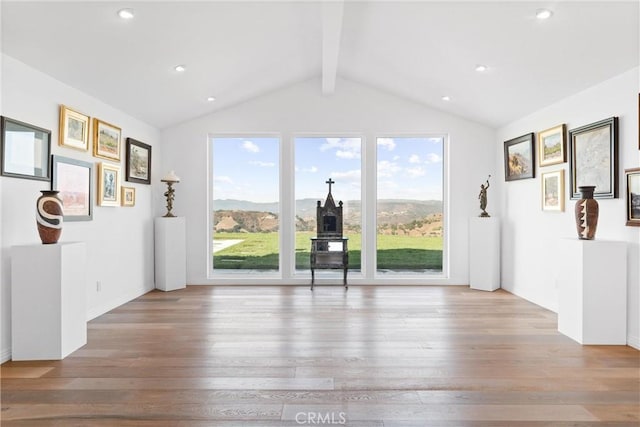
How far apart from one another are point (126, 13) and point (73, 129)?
63.5 inches

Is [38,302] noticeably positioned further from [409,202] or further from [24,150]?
[409,202]

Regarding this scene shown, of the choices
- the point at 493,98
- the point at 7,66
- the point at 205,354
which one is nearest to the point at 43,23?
the point at 7,66

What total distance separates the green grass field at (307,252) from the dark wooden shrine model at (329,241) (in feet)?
1.03

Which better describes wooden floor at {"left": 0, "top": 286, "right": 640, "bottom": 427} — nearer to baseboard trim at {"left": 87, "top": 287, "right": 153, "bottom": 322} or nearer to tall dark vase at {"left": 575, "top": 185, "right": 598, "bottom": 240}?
baseboard trim at {"left": 87, "top": 287, "right": 153, "bottom": 322}

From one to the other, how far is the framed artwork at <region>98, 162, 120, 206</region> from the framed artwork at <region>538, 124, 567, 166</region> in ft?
18.0

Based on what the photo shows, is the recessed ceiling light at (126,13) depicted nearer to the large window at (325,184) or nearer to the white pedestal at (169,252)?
the white pedestal at (169,252)

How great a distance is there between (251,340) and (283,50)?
351cm

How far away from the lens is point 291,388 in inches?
106

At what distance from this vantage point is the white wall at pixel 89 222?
3.26 meters

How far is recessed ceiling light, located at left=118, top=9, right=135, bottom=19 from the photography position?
3161 mm

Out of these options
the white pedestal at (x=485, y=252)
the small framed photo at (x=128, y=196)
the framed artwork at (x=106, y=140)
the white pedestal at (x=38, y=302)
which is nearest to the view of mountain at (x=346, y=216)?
the white pedestal at (x=485, y=252)

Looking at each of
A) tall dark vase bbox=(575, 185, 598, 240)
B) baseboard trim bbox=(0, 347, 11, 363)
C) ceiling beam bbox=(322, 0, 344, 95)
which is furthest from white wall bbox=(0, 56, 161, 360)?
tall dark vase bbox=(575, 185, 598, 240)

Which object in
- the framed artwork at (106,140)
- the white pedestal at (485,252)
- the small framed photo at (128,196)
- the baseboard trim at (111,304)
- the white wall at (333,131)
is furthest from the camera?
the white wall at (333,131)

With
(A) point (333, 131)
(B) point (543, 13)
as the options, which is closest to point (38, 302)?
(A) point (333, 131)
